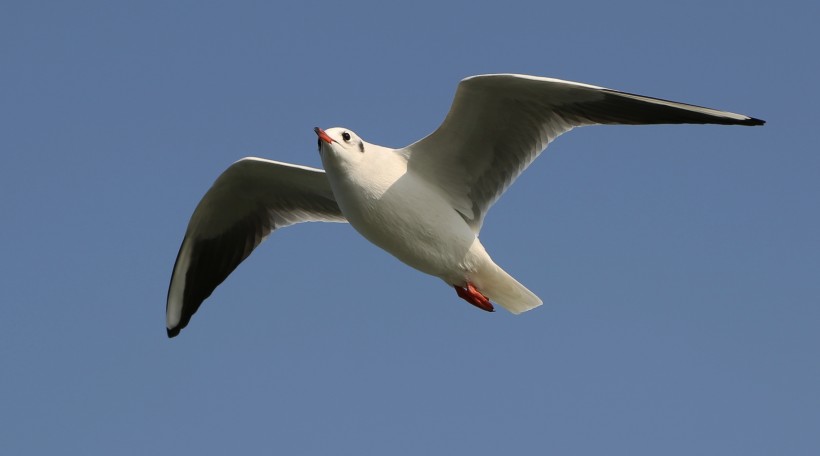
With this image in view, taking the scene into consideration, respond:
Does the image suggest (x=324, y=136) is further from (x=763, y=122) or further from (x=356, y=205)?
(x=763, y=122)

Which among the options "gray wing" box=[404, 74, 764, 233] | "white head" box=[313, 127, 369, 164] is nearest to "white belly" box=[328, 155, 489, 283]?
"white head" box=[313, 127, 369, 164]

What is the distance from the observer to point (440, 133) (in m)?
9.80

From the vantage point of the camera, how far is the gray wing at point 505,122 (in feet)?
30.8

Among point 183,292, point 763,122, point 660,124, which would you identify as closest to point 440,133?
point 660,124

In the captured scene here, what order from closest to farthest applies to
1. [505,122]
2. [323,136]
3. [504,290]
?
1. [323,136]
2. [505,122]
3. [504,290]

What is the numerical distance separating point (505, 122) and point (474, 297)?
149cm

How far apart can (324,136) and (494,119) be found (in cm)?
141

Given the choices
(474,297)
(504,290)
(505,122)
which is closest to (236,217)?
(474,297)

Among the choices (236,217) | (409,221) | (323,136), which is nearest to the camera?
(323,136)

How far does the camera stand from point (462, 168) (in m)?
10.1

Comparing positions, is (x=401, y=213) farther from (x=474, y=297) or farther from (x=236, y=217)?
(x=236, y=217)

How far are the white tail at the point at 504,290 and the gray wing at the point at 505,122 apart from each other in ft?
1.50

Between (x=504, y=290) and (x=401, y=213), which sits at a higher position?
(x=401, y=213)

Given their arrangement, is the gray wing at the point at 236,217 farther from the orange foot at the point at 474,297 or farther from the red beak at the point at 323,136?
the orange foot at the point at 474,297
